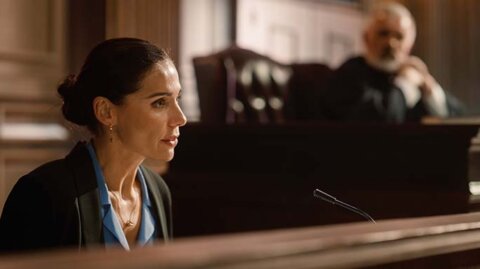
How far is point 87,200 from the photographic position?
1.58 m

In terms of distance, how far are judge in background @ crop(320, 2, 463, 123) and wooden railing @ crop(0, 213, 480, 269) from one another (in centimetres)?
310

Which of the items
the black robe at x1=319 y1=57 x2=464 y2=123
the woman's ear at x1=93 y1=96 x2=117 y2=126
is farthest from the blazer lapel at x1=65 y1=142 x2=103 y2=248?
the black robe at x1=319 y1=57 x2=464 y2=123

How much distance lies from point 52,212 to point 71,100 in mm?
310

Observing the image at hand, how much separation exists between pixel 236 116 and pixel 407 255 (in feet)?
10.1

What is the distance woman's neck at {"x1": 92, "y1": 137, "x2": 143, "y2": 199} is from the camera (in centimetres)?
171

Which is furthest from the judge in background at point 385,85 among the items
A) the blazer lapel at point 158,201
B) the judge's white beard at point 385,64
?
the blazer lapel at point 158,201

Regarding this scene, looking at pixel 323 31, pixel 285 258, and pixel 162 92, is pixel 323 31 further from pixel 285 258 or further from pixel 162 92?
pixel 285 258

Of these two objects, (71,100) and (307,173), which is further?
(307,173)

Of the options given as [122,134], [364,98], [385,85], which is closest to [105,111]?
[122,134]

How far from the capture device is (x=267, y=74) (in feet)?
13.7

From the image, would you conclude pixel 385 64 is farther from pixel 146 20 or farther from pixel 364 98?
pixel 146 20

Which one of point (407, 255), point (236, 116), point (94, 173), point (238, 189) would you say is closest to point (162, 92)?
point (94, 173)

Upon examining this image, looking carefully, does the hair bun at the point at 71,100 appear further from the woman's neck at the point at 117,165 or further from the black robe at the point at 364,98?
the black robe at the point at 364,98

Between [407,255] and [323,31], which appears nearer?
[407,255]
